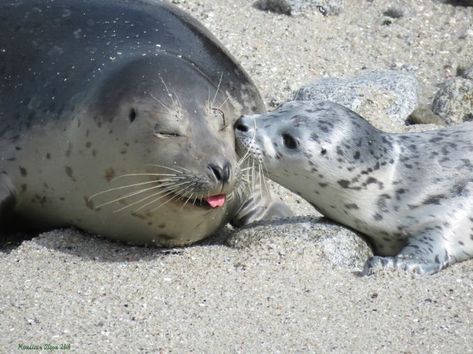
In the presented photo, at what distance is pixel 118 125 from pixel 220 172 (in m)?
0.57

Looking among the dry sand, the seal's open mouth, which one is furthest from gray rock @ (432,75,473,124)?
the seal's open mouth

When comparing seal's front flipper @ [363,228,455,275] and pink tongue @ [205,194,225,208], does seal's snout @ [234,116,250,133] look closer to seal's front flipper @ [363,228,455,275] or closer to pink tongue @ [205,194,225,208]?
A: pink tongue @ [205,194,225,208]

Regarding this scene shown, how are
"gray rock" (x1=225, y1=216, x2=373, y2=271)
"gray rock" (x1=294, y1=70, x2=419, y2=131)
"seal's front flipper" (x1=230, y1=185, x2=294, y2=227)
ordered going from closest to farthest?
1. "gray rock" (x1=225, y1=216, x2=373, y2=271)
2. "seal's front flipper" (x1=230, y1=185, x2=294, y2=227)
3. "gray rock" (x1=294, y1=70, x2=419, y2=131)

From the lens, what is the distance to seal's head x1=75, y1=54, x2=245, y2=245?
495 cm

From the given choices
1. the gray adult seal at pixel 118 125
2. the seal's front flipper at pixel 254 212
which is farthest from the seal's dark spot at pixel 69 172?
the seal's front flipper at pixel 254 212

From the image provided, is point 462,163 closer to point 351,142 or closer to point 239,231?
point 351,142

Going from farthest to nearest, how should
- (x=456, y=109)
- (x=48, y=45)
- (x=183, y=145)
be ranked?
→ (x=456, y=109)
(x=48, y=45)
(x=183, y=145)

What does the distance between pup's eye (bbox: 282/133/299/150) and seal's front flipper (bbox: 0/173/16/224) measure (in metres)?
1.32

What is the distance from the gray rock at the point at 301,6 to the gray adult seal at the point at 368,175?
290cm

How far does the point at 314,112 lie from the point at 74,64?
3.93 feet

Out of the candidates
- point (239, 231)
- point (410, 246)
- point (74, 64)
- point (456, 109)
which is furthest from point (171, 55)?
point (456, 109)

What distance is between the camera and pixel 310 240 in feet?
17.5

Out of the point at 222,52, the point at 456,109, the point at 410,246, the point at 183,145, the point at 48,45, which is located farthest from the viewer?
the point at 456,109

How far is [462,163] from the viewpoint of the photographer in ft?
18.6
